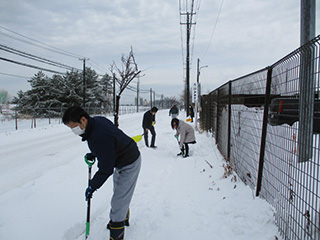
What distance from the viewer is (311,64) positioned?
6.61ft

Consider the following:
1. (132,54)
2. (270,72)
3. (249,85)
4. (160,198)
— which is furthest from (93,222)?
(132,54)

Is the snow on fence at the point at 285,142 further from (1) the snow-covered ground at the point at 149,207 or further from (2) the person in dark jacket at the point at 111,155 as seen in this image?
(2) the person in dark jacket at the point at 111,155

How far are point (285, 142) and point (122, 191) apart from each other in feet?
6.56

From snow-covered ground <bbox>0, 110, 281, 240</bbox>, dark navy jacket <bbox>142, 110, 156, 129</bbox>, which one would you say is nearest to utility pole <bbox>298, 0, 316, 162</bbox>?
snow-covered ground <bbox>0, 110, 281, 240</bbox>

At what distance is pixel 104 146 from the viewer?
2193 mm

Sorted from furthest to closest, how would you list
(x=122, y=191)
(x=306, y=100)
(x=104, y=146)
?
(x=122, y=191)
(x=306, y=100)
(x=104, y=146)

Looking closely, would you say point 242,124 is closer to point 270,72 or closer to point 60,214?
point 270,72

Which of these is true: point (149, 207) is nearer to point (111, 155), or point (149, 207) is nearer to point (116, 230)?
point (116, 230)

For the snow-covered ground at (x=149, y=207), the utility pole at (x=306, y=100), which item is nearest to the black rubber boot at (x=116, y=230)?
the snow-covered ground at (x=149, y=207)

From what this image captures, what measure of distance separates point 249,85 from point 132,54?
6.28 m

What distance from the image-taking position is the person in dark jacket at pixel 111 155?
7.21ft

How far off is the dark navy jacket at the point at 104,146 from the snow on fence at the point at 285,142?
5.83 feet

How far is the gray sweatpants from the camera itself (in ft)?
7.94

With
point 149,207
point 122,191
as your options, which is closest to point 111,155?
point 122,191
